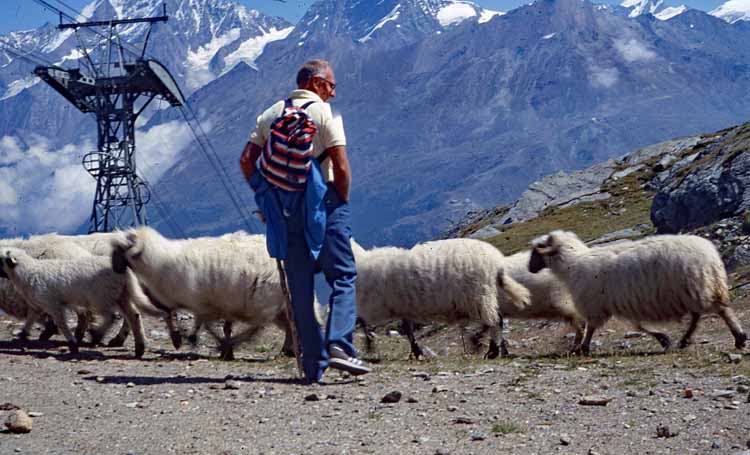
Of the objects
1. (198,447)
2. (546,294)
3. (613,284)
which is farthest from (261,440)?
(546,294)

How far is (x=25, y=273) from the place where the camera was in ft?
47.8

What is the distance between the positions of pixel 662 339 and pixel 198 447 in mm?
8951

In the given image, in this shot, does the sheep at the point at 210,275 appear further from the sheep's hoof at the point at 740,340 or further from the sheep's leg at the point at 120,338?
the sheep's hoof at the point at 740,340

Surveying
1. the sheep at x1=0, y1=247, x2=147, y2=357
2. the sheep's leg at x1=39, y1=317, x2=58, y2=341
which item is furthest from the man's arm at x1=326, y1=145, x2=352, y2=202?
the sheep's leg at x1=39, y1=317, x2=58, y2=341

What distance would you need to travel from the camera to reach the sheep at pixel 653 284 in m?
13.4

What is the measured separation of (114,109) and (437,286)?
4129 cm

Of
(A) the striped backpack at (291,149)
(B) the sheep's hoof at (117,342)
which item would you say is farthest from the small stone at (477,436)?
(B) the sheep's hoof at (117,342)

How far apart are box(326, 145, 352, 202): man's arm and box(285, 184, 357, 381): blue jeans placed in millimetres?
115

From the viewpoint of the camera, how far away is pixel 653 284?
1371cm

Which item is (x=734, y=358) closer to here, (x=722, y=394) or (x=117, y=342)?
(x=722, y=394)

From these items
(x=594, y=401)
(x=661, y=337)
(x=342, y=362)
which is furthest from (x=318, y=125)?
(x=661, y=337)

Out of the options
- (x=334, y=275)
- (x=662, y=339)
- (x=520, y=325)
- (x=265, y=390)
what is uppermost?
(x=334, y=275)

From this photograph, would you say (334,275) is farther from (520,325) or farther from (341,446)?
(520,325)

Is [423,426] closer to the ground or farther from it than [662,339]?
farther from it
